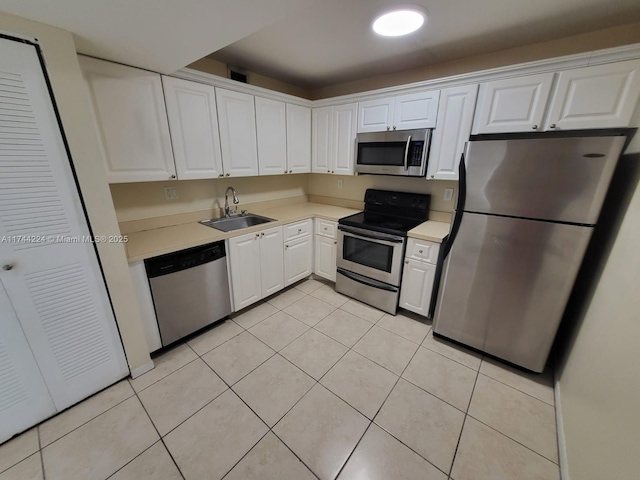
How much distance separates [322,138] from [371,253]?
1504mm

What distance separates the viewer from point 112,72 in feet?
5.17

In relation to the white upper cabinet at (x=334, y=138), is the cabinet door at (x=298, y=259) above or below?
below

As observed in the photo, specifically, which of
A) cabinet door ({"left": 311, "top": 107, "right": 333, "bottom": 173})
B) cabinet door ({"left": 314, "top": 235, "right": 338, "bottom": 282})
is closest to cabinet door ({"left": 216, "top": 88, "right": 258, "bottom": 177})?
cabinet door ({"left": 311, "top": 107, "right": 333, "bottom": 173})

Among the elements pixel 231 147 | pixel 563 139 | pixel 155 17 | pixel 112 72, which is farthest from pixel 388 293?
pixel 112 72

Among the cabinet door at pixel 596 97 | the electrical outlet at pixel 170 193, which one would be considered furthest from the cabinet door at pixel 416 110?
the electrical outlet at pixel 170 193

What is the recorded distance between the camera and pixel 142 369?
174cm

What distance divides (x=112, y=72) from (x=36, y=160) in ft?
2.60

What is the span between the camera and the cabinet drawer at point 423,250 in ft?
6.96

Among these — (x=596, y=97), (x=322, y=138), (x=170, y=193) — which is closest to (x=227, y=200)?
(x=170, y=193)

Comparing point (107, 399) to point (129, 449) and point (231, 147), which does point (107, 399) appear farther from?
point (231, 147)

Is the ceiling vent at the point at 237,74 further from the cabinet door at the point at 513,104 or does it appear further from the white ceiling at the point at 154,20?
the cabinet door at the point at 513,104

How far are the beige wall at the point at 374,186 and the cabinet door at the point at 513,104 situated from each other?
2.06 ft

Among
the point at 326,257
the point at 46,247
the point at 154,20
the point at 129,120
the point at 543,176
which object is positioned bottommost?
the point at 326,257

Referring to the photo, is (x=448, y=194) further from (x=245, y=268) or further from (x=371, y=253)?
(x=245, y=268)
